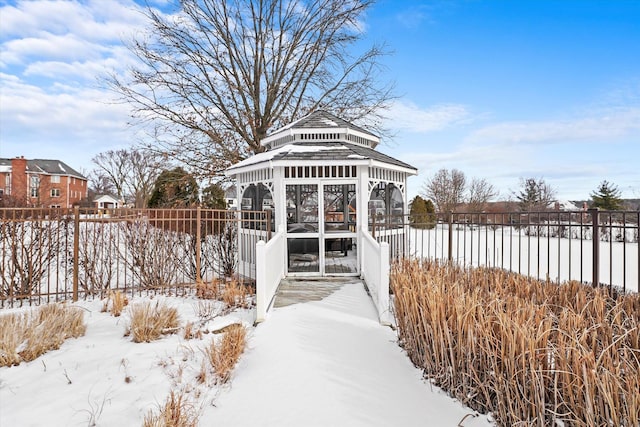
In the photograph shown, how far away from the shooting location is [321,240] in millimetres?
7996

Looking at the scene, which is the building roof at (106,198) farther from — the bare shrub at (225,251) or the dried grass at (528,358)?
the dried grass at (528,358)

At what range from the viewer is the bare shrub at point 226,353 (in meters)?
3.71

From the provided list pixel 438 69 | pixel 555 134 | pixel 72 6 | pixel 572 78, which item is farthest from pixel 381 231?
pixel 555 134

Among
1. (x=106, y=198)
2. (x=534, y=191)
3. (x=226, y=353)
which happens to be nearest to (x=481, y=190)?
(x=534, y=191)

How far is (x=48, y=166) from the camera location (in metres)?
45.1

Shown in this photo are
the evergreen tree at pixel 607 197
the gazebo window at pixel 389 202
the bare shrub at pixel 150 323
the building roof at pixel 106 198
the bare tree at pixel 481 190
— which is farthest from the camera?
the building roof at pixel 106 198

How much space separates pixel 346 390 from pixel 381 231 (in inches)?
217

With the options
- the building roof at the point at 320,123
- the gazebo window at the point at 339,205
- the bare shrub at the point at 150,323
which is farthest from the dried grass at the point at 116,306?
the gazebo window at the point at 339,205

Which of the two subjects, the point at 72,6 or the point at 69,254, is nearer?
the point at 69,254

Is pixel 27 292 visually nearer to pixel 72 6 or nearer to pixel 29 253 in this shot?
pixel 29 253

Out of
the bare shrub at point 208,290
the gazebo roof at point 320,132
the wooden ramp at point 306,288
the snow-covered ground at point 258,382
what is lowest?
the snow-covered ground at point 258,382

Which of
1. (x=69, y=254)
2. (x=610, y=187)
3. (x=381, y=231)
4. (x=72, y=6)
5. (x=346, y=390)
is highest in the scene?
(x=72, y=6)

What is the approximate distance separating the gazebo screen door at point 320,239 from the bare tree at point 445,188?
21470 mm

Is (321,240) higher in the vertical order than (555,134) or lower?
lower
